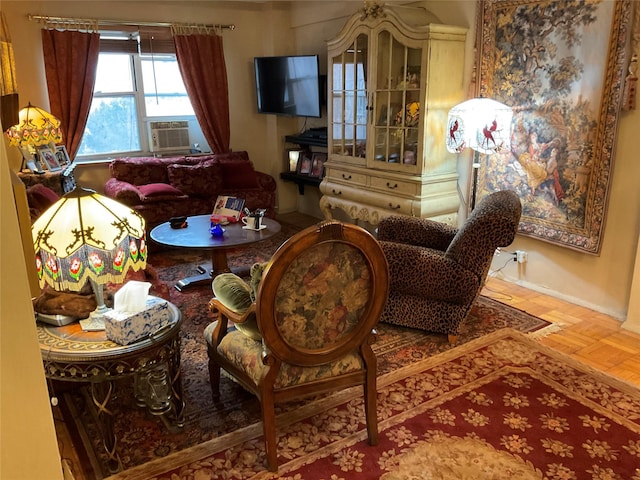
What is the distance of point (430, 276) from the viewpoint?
115 inches

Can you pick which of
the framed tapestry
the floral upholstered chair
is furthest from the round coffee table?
the framed tapestry

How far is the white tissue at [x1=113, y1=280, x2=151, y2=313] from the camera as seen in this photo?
2.00 metres

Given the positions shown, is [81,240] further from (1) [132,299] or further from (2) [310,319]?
(2) [310,319]

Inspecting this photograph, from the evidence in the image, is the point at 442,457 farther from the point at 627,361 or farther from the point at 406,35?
the point at 406,35

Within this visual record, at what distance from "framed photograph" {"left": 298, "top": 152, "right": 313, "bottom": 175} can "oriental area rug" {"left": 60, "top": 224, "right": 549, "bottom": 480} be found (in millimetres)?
2671

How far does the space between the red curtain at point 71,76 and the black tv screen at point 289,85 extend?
172 cm

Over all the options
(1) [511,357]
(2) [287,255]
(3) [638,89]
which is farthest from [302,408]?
(3) [638,89]

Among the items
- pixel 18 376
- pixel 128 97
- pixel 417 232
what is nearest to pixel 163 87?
pixel 128 97

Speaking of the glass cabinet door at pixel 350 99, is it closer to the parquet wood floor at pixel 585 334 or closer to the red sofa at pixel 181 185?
the red sofa at pixel 181 185

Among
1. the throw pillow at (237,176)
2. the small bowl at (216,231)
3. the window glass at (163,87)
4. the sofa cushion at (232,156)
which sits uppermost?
the window glass at (163,87)

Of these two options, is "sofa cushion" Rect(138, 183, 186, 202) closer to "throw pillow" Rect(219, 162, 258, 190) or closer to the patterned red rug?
"throw pillow" Rect(219, 162, 258, 190)

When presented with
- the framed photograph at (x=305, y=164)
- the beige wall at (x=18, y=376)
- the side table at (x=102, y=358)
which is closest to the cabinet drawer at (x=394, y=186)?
the framed photograph at (x=305, y=164)

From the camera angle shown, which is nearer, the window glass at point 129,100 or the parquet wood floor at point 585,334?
the parquet wood floor at point 585,334

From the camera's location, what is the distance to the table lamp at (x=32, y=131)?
4332 mm
